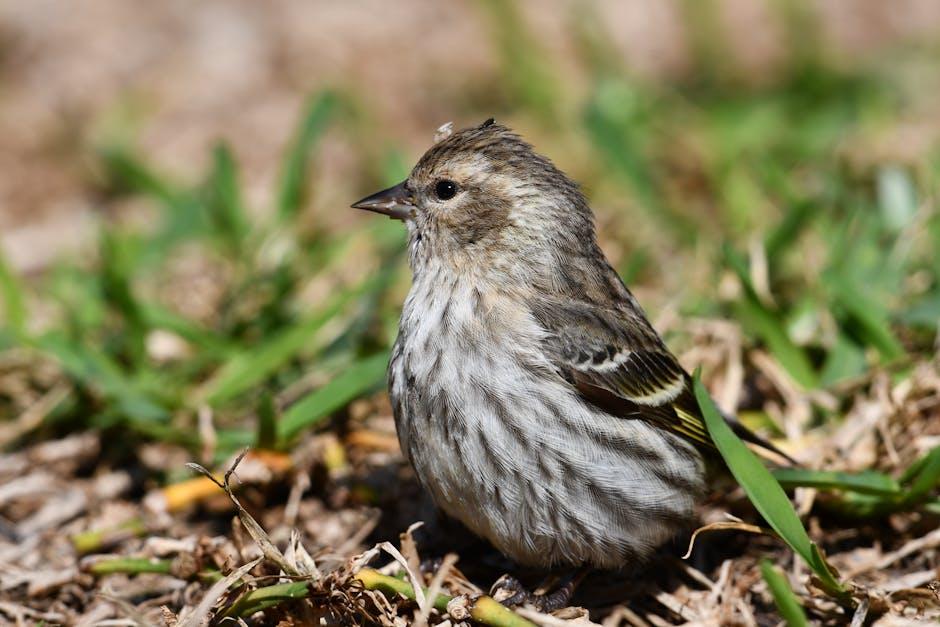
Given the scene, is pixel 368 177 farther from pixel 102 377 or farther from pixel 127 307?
pixel 102 377

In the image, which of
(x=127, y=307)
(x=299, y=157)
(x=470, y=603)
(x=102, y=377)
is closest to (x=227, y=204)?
(x=299, y=157)

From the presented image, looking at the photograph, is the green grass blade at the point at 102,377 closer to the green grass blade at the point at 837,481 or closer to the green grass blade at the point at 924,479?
the green grass blade at the point at 837,481

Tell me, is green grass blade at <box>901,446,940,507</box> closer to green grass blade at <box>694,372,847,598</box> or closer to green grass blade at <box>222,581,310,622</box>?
green grass blade at <box>694,372,847,598</box>

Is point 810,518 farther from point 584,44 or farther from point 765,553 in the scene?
point 584,44

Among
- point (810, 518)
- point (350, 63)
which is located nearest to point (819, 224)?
point (810, 518)

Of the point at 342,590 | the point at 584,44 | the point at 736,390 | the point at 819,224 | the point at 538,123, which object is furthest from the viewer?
the point at 584,44

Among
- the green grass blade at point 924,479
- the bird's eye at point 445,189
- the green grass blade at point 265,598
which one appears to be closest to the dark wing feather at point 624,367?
the green grass blade at point 924,479
